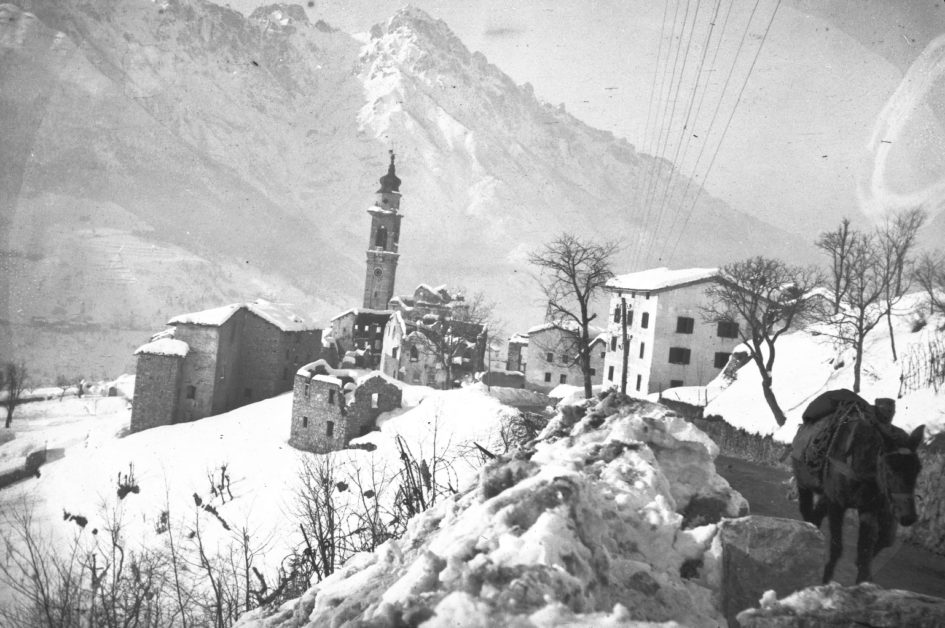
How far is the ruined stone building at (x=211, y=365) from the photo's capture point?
29.1 meters

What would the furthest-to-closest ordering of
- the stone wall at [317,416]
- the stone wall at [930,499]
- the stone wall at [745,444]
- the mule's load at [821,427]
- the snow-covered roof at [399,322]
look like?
the snow-covered roof at [399,322], the stone wall at [317,416], the stone wall at [745,444], the stone wall at [930,499], the mule's load at [821,427]

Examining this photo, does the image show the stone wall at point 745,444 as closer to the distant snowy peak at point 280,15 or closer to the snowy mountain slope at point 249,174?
the snowy mountain slope at point 249,174

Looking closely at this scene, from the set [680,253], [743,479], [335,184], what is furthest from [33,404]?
[335,184]

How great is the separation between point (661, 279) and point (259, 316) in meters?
23.0

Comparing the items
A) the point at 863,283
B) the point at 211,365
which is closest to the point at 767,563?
the point at 863,283

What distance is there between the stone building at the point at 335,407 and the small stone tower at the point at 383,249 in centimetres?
2037

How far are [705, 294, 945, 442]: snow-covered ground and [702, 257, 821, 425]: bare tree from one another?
483mm

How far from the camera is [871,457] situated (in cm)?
384

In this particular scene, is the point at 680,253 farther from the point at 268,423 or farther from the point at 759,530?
the point at 759,530

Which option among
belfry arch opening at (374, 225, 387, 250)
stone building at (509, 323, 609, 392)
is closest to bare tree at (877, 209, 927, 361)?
stone building at (509, 323, 609, 392)

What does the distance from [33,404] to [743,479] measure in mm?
45444

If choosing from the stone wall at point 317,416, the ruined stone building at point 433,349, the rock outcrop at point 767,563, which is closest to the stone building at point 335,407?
the stone wall at point 317,416

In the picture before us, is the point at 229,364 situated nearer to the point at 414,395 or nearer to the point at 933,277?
the point at 414,395

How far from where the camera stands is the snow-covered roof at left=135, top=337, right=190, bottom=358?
94.0 ft
